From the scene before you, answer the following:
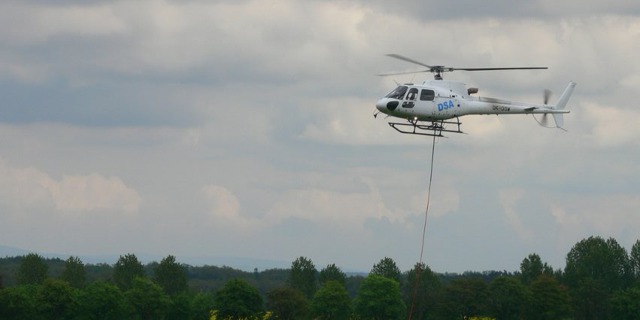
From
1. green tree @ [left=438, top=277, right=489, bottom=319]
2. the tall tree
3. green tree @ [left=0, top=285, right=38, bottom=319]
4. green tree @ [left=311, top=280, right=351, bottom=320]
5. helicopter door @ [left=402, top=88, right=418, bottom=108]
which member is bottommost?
green tree @ [left=0, top=285, right=38, bottom=319]

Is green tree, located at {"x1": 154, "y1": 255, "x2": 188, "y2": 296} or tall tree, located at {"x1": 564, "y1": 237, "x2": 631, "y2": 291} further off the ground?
tall tree, located at {"x1": 564, "y1": 237, "x2": 631, "y2": 291}

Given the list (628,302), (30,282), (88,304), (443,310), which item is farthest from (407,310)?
(30,282)

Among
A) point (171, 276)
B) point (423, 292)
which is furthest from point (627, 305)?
point (171, 276)

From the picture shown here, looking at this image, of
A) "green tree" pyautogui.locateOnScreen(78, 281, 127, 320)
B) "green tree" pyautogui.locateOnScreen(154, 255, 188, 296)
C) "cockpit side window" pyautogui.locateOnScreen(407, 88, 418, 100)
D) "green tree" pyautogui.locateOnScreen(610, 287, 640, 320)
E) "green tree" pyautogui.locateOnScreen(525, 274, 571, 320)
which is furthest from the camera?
"green tree" pyautogui.locateOnScreen(154, 255, 188, 296)

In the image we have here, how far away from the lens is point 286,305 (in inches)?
5827

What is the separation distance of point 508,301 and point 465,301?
4.84 m

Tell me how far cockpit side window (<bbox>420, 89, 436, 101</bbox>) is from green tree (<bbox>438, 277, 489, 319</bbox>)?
280 feet

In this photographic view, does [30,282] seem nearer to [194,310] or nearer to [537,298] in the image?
[194,310]

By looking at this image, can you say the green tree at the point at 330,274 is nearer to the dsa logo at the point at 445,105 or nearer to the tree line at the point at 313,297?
the tree line at the point at 313,297

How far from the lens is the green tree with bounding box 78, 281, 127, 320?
142 meters

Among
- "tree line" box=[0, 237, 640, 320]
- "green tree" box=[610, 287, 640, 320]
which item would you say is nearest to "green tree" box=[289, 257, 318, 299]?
"tree line" box=[0, 237, 640, 320]

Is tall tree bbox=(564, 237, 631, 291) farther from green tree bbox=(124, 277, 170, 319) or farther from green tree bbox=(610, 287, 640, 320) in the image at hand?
green tree bbox=(124, 277, 170, 319)

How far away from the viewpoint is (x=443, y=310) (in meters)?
154

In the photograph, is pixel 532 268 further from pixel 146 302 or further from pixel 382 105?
pixel 382 105
